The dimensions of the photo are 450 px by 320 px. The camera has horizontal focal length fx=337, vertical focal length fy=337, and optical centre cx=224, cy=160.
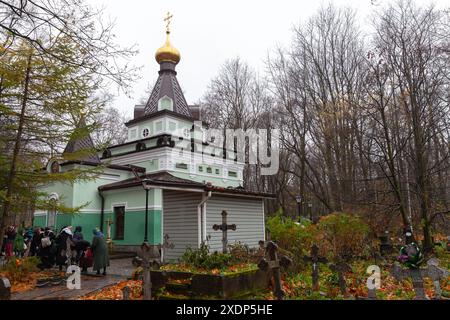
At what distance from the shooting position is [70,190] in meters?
19.5

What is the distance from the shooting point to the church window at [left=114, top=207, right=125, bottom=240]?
1962 centimetres

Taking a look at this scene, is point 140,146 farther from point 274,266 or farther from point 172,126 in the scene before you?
point 274,266

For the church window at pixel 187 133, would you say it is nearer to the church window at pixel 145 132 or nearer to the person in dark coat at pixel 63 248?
the church window at pixel 145 132

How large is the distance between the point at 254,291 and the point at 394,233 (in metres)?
11.3

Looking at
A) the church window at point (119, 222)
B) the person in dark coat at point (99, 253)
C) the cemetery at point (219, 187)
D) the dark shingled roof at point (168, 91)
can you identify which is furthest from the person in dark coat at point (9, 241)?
the dark shingled roof at point (168, 91)

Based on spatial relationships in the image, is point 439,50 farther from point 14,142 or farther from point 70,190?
point 70,190

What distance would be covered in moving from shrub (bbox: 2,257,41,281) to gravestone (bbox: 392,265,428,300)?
10.4 m

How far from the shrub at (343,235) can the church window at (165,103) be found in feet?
58.1

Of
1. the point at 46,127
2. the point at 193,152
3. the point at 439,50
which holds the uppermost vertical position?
the point at 439,50

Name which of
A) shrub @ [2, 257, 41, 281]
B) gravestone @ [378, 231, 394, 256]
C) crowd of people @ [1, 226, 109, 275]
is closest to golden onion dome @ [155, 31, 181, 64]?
crowd of people @ [1, 226, 109, 275]

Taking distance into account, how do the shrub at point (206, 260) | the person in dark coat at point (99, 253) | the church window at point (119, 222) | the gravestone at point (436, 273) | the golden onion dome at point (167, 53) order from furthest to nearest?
the golden onion dome at point (167, 53) < the church window at point (119, 222) < the person in dark coat at point (99, 253) < the shrub at point (206, 260) < the gravestone at point (436, 273)

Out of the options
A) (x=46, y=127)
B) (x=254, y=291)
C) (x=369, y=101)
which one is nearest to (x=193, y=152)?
(x=369, y=101)

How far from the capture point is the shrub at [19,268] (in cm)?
1012

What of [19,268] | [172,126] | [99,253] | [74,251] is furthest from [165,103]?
[19,268]
